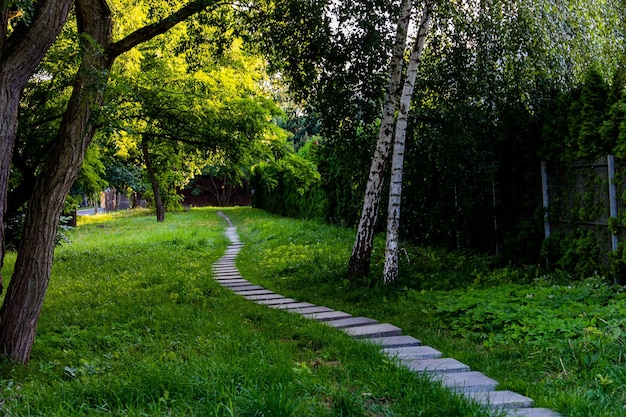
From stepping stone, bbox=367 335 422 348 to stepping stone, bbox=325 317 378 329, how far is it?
699 mm

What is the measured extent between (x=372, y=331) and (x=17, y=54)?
4.34 m

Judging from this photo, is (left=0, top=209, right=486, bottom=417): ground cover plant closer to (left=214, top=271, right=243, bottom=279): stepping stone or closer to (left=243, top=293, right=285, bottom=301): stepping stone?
(left=243, top=293, right=285, bottom=301): stepping stone

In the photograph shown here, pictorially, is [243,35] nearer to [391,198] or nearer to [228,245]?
[391,198]

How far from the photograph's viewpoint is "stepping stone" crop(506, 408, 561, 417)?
3345 millimetres

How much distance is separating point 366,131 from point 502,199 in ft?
9.90

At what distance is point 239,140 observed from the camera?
11.8 metres

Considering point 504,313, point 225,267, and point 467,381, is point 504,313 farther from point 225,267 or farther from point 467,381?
point 225,267

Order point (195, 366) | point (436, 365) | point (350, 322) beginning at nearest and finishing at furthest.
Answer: point (195, 366), point (436, 365), point (350, 322)

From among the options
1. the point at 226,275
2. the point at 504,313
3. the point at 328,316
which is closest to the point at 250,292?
the point at 226,275

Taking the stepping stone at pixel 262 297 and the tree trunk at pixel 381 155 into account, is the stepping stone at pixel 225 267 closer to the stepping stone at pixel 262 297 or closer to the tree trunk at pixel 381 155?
the stepping stone at pixel 262 297

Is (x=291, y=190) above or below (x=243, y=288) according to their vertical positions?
above

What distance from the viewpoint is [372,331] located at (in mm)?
5715

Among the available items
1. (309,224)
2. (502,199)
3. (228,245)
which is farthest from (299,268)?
(309,224)

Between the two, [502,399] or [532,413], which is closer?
[532,413]
